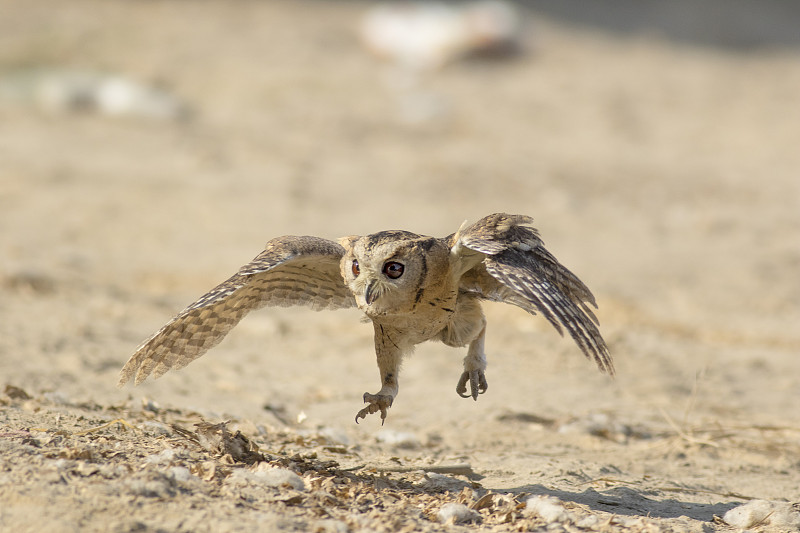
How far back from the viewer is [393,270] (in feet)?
13.8

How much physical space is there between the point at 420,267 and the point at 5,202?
7.61 m

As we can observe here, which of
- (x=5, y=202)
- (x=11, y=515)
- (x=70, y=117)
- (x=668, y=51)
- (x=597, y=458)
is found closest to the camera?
(x=11, y=515)

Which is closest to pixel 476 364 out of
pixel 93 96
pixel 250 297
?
pixel 250 297

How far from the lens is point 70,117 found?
1305cm

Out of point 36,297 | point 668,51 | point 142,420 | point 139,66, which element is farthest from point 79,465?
point 668,51

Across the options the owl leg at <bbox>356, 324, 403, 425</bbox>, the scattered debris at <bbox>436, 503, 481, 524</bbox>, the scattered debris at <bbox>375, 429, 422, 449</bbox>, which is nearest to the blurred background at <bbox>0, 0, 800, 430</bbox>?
the scattered debris at <bbox>375, 429, 422, 449</bbox>

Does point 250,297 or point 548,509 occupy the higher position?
point 250,297

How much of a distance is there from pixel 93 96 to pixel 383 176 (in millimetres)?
5011

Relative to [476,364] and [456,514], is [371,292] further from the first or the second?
[456,514]

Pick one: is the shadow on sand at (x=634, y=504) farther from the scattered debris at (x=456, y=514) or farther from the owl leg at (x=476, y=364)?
the owl leg at (x=476, y=364)

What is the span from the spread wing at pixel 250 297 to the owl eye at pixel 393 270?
312mm

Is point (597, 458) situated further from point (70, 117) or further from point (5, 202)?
point (70, 117)

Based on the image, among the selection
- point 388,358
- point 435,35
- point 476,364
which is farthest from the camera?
point 435,35

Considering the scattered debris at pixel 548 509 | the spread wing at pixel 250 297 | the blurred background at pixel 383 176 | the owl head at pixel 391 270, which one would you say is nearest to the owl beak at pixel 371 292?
the owl head at pixel 391 270
